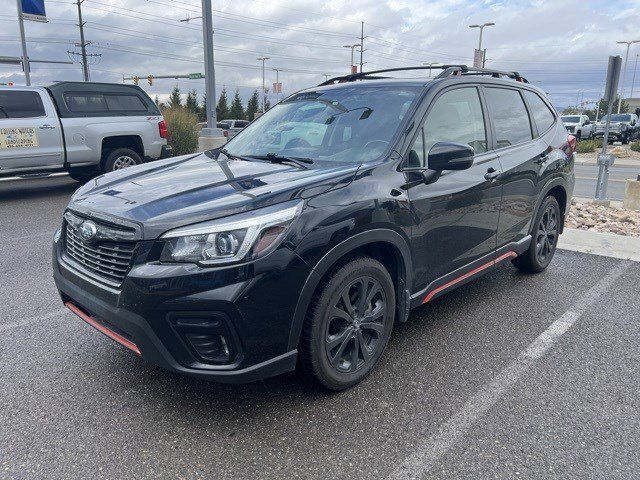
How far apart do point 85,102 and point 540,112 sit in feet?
27.4

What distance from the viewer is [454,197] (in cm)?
344

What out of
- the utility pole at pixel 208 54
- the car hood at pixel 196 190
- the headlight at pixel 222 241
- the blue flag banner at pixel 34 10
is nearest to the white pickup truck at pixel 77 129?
the utility pole at pixel 208 54

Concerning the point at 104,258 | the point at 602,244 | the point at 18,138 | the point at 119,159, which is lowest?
the point at 602,244

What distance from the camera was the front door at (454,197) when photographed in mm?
3232

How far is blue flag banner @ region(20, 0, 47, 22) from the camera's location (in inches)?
847

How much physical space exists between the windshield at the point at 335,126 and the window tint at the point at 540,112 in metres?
1.80

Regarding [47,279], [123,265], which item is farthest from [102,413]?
[47,279]

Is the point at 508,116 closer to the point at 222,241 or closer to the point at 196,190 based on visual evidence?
the point at 196,190

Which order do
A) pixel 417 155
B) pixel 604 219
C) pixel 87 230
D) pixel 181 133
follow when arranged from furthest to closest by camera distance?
pixel 181 133 < pixel 604 219 < pixel 417 155 < pixel 87 230

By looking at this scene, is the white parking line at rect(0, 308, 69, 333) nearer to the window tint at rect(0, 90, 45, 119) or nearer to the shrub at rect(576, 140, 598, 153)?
the window tint at rect(0, 90, 45, 119)

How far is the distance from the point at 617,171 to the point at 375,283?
19.6m

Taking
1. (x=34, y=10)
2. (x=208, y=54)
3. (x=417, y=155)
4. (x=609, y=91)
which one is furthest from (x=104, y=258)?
(x=34, y=10)

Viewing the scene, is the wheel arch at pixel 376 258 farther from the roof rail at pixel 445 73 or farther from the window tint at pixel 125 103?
the window tint at pixel 125 103

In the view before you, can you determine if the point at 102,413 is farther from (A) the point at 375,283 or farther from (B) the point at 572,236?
(B) the point at 572,236
